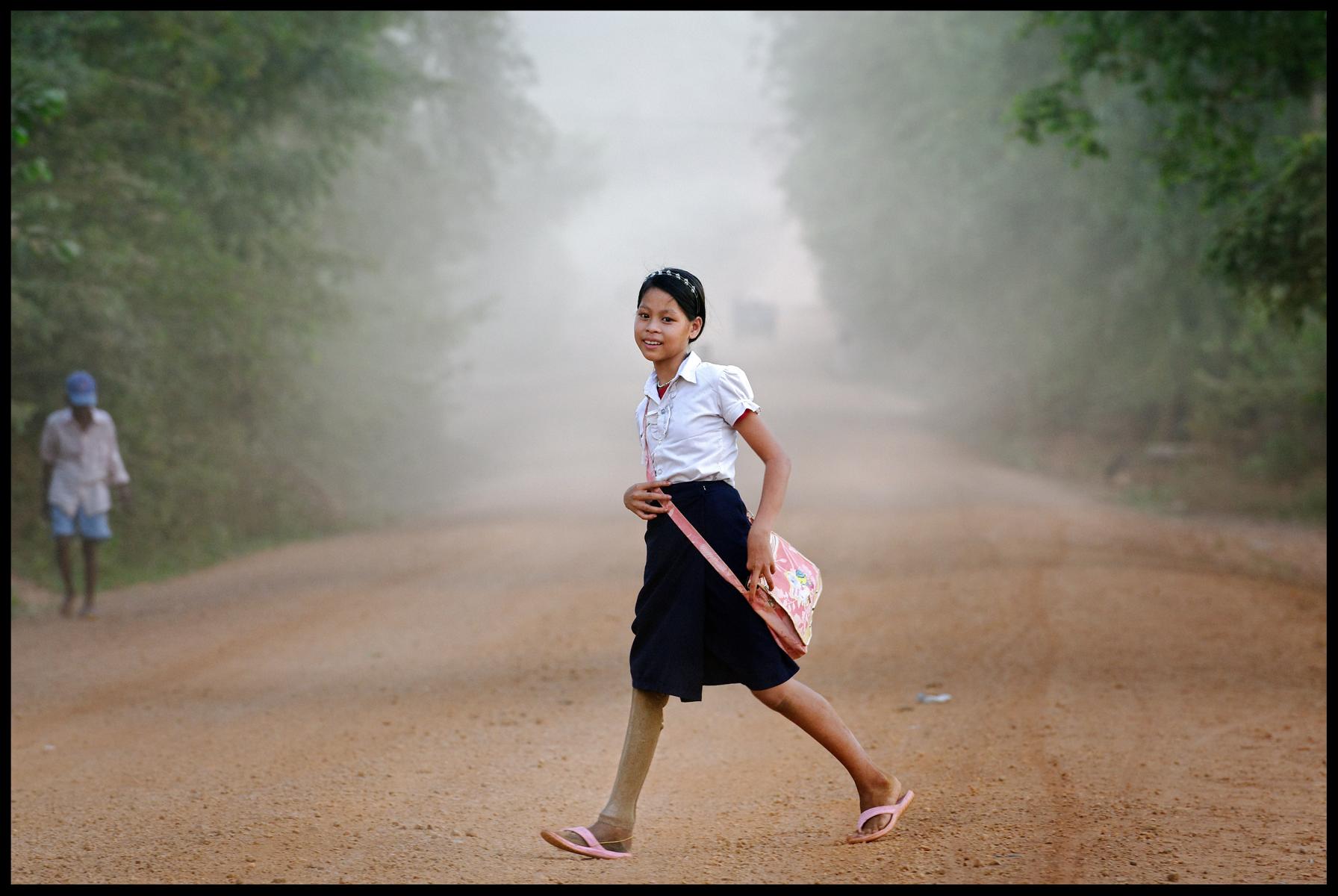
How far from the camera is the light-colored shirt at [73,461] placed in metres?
10.3

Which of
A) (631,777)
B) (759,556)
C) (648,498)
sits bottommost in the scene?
(631,777)

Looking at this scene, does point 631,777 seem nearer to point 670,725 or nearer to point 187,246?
point 670,725

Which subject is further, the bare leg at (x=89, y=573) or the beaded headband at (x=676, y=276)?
the bare leg at (x=89, y=573)

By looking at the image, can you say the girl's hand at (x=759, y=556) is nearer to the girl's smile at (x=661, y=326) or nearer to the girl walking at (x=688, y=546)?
the girl walking at (x=688, y=546)

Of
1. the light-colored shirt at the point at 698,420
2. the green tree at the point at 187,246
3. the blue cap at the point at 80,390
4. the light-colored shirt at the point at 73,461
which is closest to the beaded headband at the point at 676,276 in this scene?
the light-colored shirt at the point at 698,420

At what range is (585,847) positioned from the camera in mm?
4305

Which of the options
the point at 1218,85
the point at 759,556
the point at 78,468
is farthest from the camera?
the point at 1218,85

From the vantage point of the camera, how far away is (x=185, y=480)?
49.7 ft

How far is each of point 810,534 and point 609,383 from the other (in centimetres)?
3058

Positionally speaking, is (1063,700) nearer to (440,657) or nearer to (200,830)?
(440,657)

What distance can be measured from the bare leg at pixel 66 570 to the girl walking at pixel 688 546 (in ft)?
24.9

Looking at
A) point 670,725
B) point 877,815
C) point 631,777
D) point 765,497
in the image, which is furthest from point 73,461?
point 877,815

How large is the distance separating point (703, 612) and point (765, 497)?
433 mm
